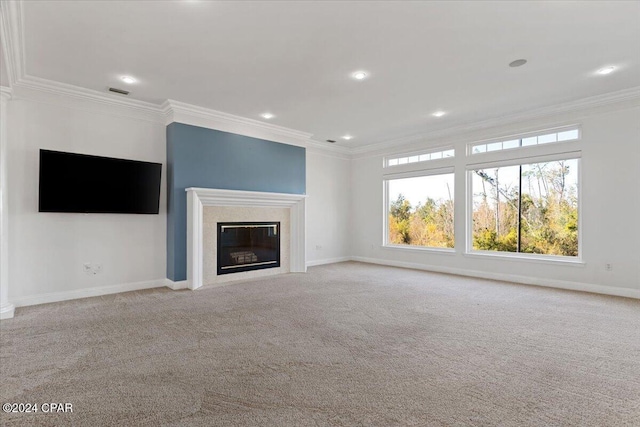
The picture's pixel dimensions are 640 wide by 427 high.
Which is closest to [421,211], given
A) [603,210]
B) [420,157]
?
[420,157]

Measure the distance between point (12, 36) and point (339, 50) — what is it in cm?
309

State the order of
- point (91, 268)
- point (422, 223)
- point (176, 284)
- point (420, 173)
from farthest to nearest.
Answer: point (422, 223) < point (420, 173) < point (176, 284) < point (91, 268)

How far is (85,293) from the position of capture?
4.52 metres

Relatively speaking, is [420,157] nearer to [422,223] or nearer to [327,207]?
[422,223]

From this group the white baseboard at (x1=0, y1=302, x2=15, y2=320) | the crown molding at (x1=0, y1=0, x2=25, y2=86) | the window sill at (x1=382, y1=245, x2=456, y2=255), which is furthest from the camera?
the window sill at (x1=382, y1=245, x2=456, y2=255)

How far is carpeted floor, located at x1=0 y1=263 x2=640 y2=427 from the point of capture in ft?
6.18

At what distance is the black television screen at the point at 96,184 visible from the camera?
13.5 feet

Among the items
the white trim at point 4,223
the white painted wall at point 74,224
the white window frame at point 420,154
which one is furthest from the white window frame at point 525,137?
the white trim at point 4,223

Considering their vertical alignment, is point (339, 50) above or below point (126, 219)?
above

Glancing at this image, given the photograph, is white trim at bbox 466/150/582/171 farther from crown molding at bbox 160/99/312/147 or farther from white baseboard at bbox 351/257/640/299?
crown molding at bbox 160/99/312/147

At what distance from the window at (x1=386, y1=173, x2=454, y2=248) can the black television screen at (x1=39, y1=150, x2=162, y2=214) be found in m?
5.06

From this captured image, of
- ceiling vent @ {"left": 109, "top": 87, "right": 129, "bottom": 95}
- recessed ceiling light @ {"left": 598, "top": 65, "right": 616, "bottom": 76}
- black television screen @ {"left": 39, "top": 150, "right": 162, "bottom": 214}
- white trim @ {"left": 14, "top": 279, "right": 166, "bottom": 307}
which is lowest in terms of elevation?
white trim @ {"left": 14, "top": 279, "right": 166, "bottom": 307}

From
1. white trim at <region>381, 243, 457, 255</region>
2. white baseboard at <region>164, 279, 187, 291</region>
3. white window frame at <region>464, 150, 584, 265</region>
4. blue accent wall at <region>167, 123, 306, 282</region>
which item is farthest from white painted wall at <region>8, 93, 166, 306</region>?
white window frame at <region>464, 150, 584, 265</region>

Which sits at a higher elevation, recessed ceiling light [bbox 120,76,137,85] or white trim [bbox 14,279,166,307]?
recessed ceiling light [bbox 120,76,137,85]
